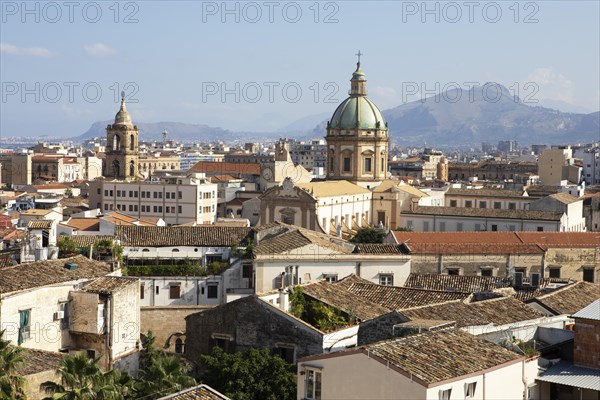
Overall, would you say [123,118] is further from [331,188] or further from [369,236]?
[369,236]

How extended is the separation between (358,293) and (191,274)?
8.39 metres

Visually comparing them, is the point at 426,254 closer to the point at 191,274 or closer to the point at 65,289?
the point at 191,274

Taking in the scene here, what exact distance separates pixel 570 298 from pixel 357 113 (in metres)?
44.6

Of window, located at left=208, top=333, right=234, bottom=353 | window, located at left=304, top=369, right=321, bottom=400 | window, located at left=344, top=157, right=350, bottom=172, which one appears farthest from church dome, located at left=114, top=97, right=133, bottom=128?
window, located at left=304, top=369, right=321, bottom=400

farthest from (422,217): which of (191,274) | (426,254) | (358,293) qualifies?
(358,293)

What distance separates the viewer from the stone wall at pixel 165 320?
108 feet

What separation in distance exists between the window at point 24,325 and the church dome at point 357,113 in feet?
156

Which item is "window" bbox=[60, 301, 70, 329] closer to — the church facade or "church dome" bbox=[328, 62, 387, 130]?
the church facade

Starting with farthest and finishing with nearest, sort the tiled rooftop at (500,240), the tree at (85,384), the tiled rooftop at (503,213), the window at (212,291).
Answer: the tiled rooftop at (503,213)
the tiled rooftop at (500,240)
the window at (212,291)
the tree at (85,384)

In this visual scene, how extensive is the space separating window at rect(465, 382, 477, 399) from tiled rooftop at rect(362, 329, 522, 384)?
19cm

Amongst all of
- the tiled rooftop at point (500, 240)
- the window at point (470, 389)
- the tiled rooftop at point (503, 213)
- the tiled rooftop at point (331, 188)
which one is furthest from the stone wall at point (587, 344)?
the tiled rooftop at point (331, 188)

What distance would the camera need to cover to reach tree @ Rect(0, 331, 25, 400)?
1883 centimetres

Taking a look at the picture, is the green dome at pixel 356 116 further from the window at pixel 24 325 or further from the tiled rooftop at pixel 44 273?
the window at pixel 24 325

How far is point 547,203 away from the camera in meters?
66.5
